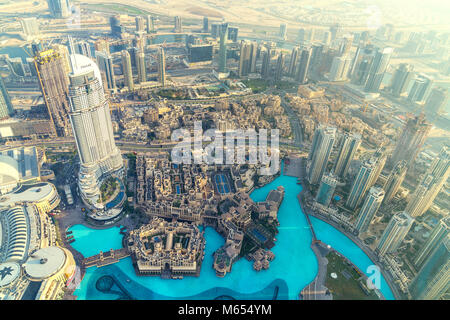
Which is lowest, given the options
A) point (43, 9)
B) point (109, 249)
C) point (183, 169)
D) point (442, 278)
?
point (109, 249)

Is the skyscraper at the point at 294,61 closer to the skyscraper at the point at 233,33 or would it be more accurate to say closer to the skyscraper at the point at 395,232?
the skyscraper at the point at 233,33

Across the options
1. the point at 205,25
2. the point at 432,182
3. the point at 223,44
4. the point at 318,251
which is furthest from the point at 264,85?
the point at 318,251

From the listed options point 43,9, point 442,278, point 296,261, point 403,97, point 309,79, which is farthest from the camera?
point 43,9

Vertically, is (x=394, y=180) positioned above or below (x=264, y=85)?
above

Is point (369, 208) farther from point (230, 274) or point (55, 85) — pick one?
point (55, 85)

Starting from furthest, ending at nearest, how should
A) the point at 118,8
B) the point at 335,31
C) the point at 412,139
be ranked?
the point at 118,8 < the point at 335,31 < the point at 412,139

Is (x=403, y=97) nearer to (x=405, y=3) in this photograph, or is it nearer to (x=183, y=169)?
(x=405, y=3)

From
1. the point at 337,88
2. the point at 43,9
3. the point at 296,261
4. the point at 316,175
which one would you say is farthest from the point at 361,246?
the point at 43,9
